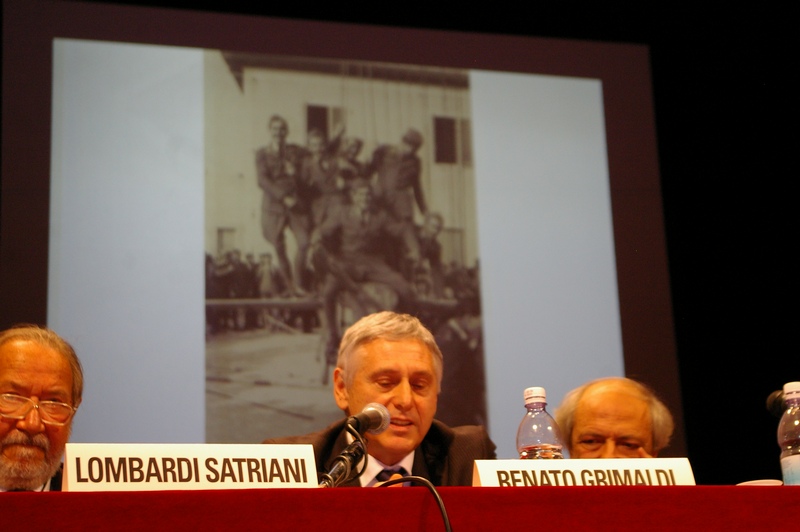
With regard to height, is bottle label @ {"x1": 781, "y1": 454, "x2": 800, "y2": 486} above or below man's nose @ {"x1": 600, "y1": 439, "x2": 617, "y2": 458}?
above

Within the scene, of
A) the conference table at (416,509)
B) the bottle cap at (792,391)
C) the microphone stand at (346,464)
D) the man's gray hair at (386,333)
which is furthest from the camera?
the man's gray hair at (386,333)

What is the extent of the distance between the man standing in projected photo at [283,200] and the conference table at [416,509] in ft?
7.75

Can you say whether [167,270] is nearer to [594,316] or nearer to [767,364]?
[594,316]

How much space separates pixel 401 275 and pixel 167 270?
0.93 metres

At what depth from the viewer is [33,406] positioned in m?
2.33

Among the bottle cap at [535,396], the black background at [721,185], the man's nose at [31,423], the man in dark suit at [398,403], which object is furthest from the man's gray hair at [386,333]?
the black background at [721,185]

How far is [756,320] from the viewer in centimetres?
448

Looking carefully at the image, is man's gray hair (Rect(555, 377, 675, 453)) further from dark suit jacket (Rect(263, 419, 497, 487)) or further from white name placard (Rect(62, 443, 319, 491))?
white name placard (Rect(62, 443, 319, 491))

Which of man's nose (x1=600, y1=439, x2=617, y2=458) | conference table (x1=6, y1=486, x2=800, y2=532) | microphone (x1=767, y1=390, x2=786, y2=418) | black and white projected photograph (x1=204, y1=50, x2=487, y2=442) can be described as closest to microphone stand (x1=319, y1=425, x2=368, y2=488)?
conference table (x1=6, y1=486, x2=800, y2=532)

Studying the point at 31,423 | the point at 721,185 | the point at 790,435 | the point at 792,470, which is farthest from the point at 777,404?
the point at 721,185

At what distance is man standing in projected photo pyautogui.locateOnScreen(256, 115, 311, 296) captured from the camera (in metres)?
3.78

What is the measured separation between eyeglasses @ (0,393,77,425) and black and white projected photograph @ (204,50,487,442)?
123 cm

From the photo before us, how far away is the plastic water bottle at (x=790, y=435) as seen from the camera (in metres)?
1.80

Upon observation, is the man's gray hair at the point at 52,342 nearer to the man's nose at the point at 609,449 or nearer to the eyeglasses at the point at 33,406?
the eyeglasses at the point at 33,406
